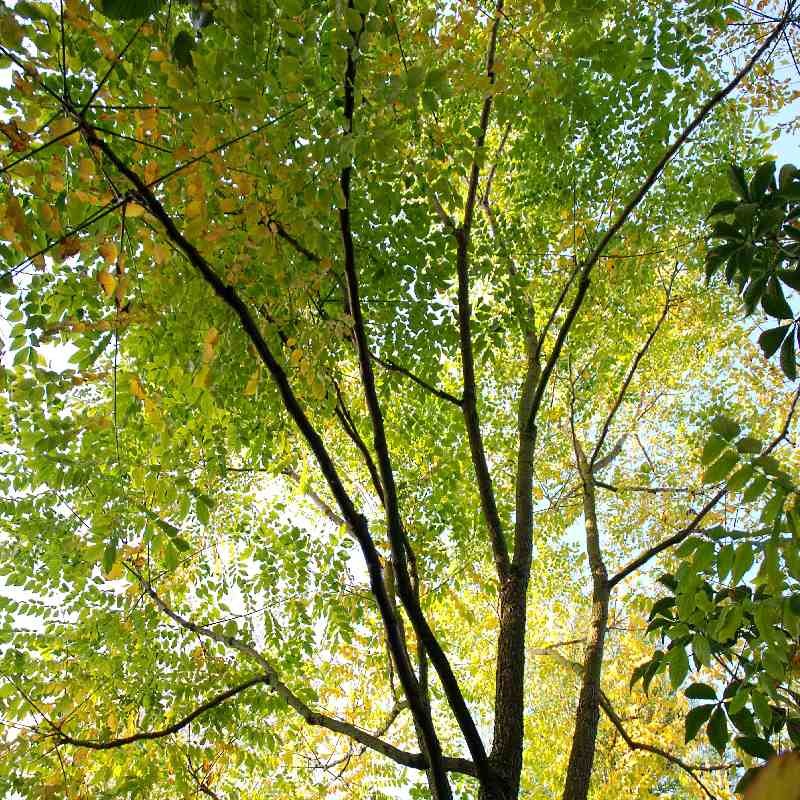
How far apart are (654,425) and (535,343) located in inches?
147

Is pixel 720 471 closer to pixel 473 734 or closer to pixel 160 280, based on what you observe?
pixel 473 734

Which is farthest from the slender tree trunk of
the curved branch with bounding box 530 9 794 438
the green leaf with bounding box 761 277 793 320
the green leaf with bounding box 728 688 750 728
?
the green leaf with bounding box 761 277 793 320

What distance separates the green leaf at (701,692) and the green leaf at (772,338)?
2.68ft

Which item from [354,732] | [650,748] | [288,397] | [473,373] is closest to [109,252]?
[288,397]

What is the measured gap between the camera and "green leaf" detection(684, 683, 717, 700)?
5.08 ft

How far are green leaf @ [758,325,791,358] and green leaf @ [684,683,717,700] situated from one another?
2.68ft

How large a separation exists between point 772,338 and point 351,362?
402 cm

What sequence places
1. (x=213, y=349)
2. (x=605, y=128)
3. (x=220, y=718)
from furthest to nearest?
(x=605, y=128) → (x=220, y=718) → (x=213, y=349)

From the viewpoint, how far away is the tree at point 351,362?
187cm

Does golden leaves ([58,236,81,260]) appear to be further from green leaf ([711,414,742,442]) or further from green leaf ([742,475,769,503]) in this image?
green leaf ([742,475,769,503])

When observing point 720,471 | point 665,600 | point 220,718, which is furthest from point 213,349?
point 220,718

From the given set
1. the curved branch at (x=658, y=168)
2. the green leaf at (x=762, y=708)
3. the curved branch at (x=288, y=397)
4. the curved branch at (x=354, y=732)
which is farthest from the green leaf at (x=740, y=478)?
the curved branch at (x=658, y=168)

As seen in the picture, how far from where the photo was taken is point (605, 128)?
182 inches

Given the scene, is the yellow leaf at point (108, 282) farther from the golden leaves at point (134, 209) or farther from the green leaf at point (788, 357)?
the green leaf at point (788, 357)
